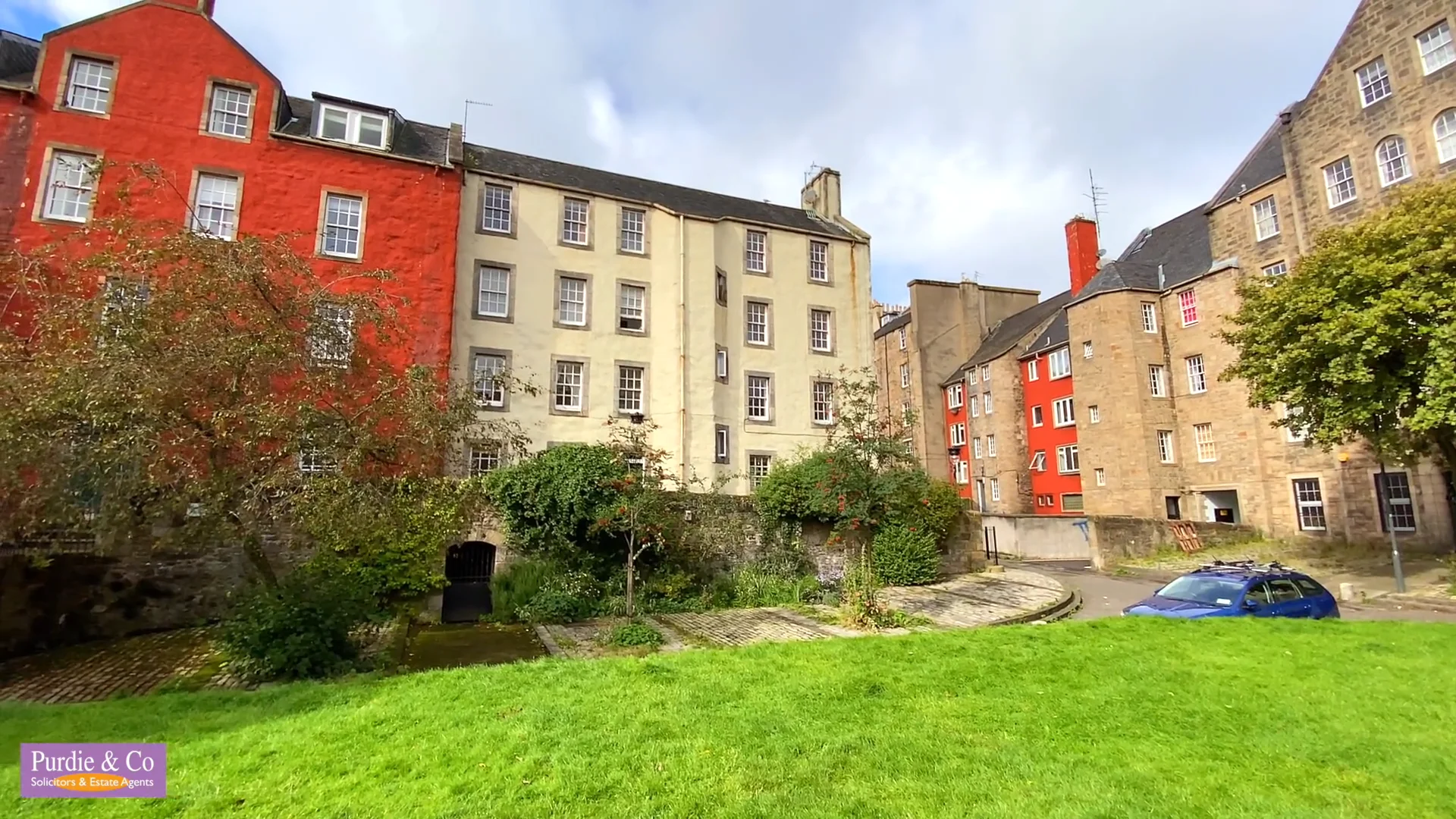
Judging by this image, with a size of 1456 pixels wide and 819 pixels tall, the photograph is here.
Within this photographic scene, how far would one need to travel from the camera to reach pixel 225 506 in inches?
375

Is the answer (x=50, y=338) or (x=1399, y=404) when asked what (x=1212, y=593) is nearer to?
(x=1399, y=404)

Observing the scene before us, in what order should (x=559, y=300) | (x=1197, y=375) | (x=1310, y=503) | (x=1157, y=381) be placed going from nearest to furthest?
(x=559, y=300) < (x=1310, y=503) < (x=1197, y=375) < (x=1157, y=381)

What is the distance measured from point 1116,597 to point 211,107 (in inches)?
1181

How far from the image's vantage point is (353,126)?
2212 centimetres

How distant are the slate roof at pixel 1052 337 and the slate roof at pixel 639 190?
48.3 ft

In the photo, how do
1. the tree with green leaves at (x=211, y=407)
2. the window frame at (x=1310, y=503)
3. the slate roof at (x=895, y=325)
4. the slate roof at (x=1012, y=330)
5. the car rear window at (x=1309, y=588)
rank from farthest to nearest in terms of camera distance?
the slate roof at (x=895, y=325) → the slate roof at (x=1012, y=330) → the window frame at (x=1310, y=503) → the car rear window at (x=1309, y=588) → the tree with green leaves at (x=211, y=407)

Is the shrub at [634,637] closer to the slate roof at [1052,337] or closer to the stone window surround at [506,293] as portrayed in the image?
the stone window surround at [506,293]

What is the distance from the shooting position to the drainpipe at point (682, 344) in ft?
80.2

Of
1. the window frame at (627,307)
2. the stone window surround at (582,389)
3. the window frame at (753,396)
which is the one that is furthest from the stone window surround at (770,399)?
the stone window surround at (582,389)

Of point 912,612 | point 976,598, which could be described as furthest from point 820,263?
point 912,612

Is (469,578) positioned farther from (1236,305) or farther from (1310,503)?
(1236,305)

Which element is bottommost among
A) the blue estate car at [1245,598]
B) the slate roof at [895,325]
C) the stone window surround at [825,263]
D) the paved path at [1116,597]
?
the paved path at [1116,597]

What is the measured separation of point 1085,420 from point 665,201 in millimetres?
23300

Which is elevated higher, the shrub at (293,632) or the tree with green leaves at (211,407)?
the tree with green leaves at (211,407)
